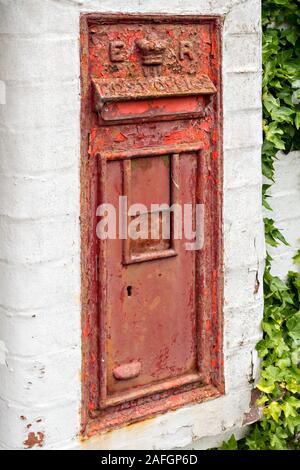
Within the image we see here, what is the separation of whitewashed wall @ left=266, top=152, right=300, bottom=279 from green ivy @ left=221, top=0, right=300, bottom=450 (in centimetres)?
6

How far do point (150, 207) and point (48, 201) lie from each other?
51 centimetres

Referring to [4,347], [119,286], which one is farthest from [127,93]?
[4,347]

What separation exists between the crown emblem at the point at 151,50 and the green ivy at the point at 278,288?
792mm

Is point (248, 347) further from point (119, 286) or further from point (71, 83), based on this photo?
point (71, 83)

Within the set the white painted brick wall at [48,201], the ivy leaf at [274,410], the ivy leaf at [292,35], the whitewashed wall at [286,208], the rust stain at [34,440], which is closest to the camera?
the white painted brick wall at [48,201]

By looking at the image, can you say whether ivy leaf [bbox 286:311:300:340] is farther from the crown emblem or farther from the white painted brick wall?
the crown emblem

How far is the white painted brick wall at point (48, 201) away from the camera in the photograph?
327 cm

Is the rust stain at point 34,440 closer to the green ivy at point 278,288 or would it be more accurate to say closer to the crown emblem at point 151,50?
the green ivy at point 278,288

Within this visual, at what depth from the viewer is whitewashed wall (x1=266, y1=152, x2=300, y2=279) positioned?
14.7 feet

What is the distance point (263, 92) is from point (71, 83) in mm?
1215

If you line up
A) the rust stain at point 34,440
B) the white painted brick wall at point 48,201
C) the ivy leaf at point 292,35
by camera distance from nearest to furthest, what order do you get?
the white painted brick wall at point 48,201
the rust stain at point 34,440
the ivy leaf at point 292,35

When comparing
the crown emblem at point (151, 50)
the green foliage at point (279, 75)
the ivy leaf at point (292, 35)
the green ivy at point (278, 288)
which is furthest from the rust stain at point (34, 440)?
the ivy leaf at point (292, 35)

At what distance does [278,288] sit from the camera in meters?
4.43

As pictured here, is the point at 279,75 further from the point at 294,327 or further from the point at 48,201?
the point at 48,201
